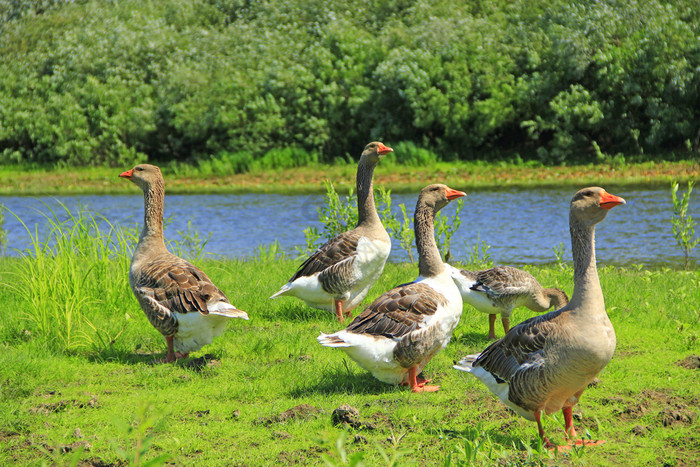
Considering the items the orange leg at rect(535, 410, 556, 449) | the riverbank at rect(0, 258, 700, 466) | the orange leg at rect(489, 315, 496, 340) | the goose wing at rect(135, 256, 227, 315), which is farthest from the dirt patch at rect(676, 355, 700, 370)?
the goose wing at rect(135, 256, 227, 315)

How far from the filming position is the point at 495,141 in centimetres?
3173

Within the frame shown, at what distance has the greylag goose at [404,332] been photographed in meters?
6.01

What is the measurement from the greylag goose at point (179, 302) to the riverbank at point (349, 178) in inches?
709

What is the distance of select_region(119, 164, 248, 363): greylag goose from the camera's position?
6.82 metres

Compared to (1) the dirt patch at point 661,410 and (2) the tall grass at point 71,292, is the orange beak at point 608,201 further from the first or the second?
(2) the tall grass at point 71,292

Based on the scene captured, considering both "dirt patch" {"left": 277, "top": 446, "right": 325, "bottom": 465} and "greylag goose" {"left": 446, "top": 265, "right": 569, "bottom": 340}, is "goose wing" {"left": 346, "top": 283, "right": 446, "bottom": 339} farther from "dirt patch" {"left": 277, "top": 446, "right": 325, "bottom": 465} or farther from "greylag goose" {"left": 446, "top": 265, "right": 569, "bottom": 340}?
"dirt patch" {"left": 277, "top": 446, "right": 325, "bottom": 465}

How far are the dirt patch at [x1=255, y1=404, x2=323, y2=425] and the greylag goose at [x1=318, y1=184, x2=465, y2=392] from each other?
1.81 ft

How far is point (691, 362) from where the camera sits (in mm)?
6648

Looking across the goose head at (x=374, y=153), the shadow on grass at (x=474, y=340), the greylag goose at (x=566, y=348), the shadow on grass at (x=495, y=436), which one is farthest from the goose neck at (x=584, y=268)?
the goose head at (x=374, y=153)

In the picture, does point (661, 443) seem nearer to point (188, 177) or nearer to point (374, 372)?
point (374, 372)

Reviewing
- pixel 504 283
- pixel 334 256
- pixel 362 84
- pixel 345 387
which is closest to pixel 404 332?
pixel 345 387

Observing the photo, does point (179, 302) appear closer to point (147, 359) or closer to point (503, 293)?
point (147, 359)

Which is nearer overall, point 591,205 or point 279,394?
point 591,205

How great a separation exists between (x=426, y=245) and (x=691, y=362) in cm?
271
